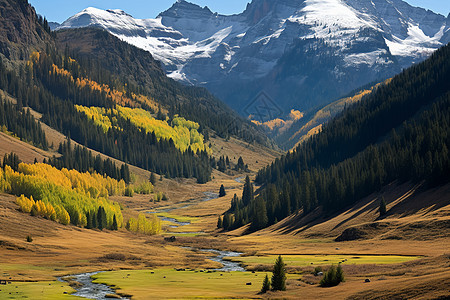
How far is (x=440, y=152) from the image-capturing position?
14400 centimetres

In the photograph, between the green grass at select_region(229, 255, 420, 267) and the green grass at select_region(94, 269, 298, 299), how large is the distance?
11775 millimetres

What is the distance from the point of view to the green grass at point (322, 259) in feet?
290

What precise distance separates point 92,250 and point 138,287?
5152 centimetres

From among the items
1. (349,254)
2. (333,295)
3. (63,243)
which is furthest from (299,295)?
(63,243)

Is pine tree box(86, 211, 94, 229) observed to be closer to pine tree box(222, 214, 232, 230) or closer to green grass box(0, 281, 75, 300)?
pine tree box(222, 214, 232, 230)

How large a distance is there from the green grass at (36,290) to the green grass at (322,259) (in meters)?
37.4

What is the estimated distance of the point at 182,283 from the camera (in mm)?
81875

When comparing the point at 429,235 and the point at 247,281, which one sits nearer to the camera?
the point at 247,281

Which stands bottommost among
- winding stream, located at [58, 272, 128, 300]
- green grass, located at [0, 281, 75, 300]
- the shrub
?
winding stream, located at [58, 272, 128, 300]

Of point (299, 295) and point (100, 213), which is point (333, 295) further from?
point (100, 213)

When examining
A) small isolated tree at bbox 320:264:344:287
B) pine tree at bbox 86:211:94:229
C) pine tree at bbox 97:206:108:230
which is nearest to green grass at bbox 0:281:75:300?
small isolated tree at bbox 320:264:344:287

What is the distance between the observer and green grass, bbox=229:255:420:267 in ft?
290

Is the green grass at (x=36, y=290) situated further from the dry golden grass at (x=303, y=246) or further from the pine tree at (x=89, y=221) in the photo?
the pine tree at (x=89, y=221)

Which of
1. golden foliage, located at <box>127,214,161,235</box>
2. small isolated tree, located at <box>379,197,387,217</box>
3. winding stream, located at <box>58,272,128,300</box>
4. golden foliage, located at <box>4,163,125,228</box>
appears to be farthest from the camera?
golden foliage, located at <box>127,214,161,235</box>
